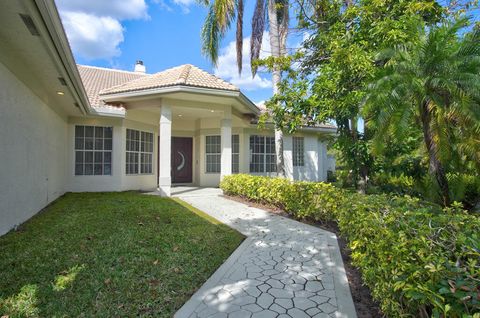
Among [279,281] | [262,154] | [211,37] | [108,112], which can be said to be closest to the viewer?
[279,281]

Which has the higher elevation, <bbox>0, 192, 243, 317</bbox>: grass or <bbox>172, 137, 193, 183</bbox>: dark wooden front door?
<bbox>172, 137, 193, 183</bbox>: dark wooden front door

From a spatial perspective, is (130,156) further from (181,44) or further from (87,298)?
(87,298)

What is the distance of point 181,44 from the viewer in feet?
57.9

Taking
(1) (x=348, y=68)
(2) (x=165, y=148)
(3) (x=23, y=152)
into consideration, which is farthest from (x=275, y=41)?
(3) (x=23, y=152)

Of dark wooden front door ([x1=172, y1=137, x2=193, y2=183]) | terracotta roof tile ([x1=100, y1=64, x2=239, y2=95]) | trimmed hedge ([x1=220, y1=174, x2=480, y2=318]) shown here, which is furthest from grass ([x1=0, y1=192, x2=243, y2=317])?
dark wooden front door ([x1=172, y1=137, x2=193, y2=183])

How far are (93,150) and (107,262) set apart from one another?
919cm

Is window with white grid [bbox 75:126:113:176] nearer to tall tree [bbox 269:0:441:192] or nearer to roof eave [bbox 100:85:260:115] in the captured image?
roof eave [bbox 100:85:260:115]

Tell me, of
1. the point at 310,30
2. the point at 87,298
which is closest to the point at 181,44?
the point at 310,30

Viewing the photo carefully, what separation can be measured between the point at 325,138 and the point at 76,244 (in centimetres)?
783

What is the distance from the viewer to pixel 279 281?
12.8 ft

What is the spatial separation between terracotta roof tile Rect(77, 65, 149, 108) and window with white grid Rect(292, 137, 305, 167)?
11056 mm

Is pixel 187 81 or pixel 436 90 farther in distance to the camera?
pixel 187 81

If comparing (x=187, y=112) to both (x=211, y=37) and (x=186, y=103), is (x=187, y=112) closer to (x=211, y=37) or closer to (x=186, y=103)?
(x=186, y=103)

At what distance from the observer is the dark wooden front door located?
16.0 metres
